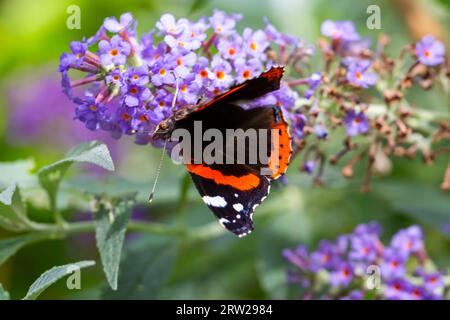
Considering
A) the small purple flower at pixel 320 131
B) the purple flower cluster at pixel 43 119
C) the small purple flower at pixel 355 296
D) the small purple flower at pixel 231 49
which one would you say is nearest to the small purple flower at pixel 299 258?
the small purple flower at pixel 355 296

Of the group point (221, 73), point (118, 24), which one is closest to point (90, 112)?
point (118, 24)

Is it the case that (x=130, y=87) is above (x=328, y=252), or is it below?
above

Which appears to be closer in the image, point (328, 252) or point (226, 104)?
point (226, 104)

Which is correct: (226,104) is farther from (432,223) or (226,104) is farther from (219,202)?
(432,223)

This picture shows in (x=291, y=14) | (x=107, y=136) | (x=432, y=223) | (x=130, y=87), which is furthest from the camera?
(x=107, y=136)

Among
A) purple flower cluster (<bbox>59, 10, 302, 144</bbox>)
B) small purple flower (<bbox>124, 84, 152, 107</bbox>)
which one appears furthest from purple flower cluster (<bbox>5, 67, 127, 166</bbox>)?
small purple flower (<bbox>124, 84, 152, 107</bbox>)

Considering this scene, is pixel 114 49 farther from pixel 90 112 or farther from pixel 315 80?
pixel 315 80
